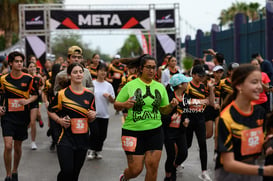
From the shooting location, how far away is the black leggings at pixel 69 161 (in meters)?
5.66

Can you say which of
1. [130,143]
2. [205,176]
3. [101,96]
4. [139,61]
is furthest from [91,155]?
[130,143]

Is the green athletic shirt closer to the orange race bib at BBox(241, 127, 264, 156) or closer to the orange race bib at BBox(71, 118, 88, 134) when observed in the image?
the orange race bib at BBox(71, 118, 88, 134)

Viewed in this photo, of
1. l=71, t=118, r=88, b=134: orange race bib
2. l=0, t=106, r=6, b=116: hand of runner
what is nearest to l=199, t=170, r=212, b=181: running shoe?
l=71, t=118, r=88, b=134: orange race bib

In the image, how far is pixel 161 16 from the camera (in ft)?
71.3

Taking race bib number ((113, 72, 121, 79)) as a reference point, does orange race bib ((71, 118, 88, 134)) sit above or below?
below

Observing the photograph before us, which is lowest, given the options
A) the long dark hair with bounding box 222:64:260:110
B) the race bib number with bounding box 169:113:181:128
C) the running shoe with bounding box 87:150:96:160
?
the running shoe with bounding box 87:150:96:160

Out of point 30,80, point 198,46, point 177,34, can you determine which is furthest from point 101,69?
point 198,46

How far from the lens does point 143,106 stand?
5.87 meters

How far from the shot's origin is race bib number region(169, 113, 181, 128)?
22.8 feet

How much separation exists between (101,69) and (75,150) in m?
3.37

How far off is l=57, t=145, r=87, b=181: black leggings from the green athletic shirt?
68 centimetres

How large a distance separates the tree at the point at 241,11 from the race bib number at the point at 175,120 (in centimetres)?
3348

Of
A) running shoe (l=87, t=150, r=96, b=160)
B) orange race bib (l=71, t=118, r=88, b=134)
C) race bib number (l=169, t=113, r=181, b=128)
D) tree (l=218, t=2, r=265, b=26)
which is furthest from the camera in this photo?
tree (l=218, t=2, r=265, b=26)

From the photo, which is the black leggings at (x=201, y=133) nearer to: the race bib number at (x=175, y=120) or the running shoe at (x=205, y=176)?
the running shoe at (x=205, y=176)
